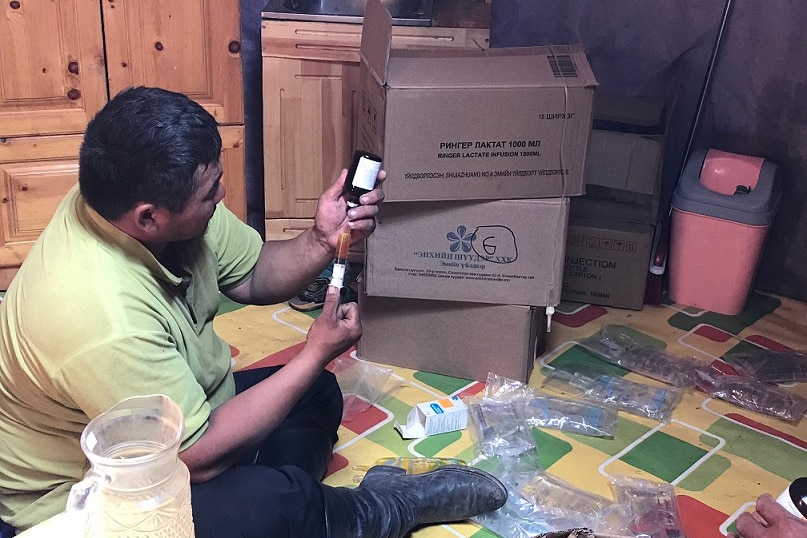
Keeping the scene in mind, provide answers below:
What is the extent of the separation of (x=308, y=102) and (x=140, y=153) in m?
1.55

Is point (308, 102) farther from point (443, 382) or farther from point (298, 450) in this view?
point (298, 450)

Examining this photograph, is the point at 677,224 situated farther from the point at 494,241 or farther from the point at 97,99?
the point at 97,99

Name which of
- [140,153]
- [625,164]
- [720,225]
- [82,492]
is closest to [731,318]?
[720,225]

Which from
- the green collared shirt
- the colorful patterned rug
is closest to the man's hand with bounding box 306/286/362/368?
the green collared shirt

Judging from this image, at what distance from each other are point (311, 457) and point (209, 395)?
1.03ft

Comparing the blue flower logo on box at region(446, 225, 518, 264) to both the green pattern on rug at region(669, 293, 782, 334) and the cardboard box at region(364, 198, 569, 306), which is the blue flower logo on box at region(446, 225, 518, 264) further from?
the green pattern on rug at region(669, 293, 782, 334)

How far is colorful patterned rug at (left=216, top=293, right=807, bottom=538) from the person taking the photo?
6.24ft

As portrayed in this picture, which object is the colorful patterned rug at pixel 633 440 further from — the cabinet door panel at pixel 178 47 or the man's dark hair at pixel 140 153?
the man's dark hair at pixel 140 153

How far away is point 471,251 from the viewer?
211cm

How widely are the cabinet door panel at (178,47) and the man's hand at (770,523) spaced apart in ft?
6.23

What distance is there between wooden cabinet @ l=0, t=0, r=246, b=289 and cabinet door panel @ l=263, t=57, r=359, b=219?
143mm

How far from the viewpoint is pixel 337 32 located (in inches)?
103

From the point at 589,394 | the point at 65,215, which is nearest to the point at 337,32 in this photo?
the point at 589,394

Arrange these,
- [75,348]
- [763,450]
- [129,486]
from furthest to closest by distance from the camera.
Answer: [763,450] < [75,348] < [129,486]
